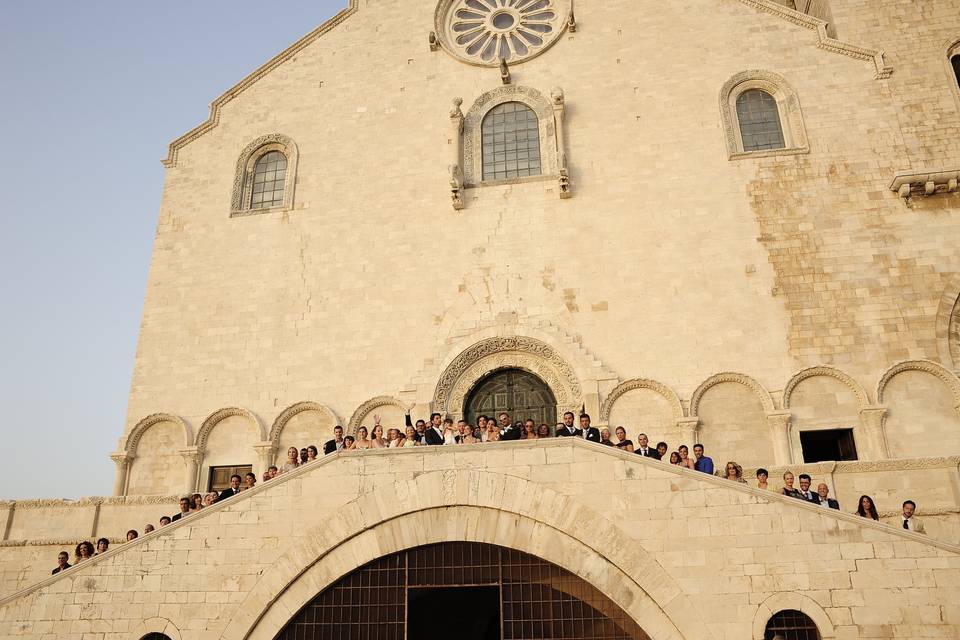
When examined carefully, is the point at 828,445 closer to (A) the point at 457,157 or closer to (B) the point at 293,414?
(A) the point at 457,157

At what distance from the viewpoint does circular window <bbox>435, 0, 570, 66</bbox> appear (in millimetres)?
18438

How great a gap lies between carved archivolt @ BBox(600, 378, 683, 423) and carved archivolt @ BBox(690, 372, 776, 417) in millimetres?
305

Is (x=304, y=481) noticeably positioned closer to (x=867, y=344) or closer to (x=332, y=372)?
(x=332, y=372)

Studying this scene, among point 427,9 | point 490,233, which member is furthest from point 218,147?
point 490,233

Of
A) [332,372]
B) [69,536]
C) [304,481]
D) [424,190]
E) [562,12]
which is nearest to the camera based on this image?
[304,481]

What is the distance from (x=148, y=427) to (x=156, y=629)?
7.01 m

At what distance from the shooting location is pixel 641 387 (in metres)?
14.8

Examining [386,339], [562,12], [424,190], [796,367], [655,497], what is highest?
[562,12]

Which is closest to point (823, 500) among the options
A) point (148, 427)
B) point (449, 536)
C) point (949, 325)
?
point (449, 536)

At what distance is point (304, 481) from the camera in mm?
10898

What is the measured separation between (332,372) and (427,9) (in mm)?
10101

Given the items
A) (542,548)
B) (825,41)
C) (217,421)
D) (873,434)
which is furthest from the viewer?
(825,41)

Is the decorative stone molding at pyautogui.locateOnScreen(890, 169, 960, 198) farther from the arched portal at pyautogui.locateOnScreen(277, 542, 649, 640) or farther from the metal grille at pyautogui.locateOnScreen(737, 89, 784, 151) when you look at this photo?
the arched portal at pyautogui.locateOnScreen(277, 542, 649, 640)

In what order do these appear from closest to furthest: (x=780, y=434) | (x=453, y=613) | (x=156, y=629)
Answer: (x=156, y=629) < (x=453, y=613) < (x=780, y=434)
